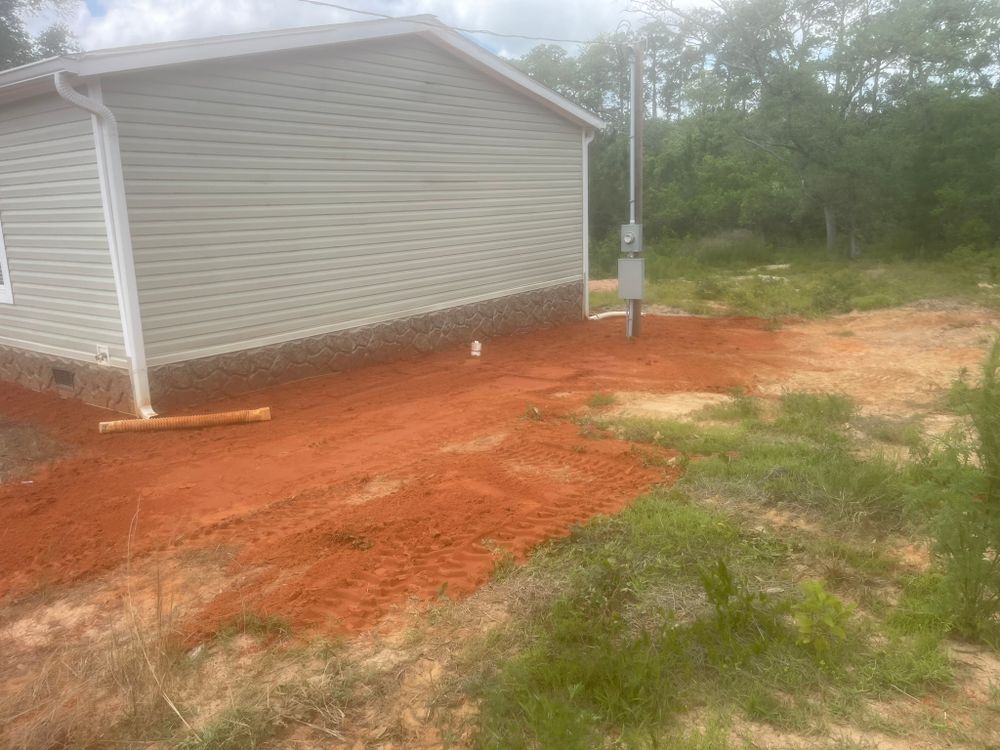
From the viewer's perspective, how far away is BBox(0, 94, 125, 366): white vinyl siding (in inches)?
288

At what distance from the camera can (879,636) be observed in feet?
11.5

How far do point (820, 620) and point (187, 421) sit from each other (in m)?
5.52

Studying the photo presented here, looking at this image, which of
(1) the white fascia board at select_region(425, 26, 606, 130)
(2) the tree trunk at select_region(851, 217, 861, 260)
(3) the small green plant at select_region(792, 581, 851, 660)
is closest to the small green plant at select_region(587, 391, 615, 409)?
(3) the small green plant at select_region(792, 581, 851, 660)

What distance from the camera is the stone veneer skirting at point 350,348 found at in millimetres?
7770

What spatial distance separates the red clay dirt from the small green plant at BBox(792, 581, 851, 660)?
156 centimetres

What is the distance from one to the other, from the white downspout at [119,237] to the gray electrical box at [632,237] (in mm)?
6289

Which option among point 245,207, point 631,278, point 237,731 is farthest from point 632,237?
point 237,731

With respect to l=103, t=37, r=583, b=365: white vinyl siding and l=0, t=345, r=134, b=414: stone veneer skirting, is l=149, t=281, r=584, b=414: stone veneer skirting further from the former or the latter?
l=0, t=345, r=134, b=414: stone veneer skirting

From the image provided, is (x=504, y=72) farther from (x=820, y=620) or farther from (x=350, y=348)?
(x=820, y=620)

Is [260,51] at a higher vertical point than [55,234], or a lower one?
higher

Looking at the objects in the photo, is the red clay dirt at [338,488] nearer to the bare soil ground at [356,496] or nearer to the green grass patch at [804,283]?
the bare soil ground at [356,496]

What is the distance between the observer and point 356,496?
5.44 m

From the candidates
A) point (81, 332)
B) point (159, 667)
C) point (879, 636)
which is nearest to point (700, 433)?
point (879, 636)

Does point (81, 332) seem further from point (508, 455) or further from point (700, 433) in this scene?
point (700, 433)
